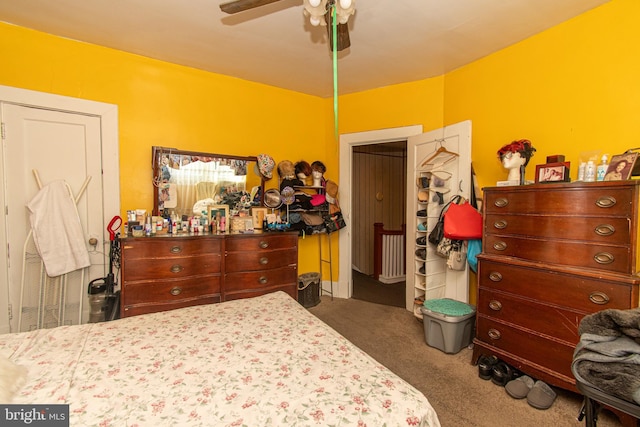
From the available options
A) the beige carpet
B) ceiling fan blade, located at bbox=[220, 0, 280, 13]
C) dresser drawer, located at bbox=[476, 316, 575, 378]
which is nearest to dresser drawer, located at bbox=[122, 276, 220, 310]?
the beige carpet

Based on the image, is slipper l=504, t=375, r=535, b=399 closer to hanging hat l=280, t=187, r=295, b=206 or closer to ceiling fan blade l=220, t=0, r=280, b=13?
hanging hat l=280, t=187, r=295, b=206

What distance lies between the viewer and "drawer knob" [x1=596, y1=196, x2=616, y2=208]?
5.22 ft

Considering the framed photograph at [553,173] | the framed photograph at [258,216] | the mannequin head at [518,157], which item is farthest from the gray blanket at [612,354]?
the framed photograph at [258,216]

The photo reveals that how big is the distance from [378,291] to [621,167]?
3.08 m

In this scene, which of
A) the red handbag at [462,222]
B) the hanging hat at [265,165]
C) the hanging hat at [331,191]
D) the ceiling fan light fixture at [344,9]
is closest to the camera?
the ceiling fan light fixture at [344,9]

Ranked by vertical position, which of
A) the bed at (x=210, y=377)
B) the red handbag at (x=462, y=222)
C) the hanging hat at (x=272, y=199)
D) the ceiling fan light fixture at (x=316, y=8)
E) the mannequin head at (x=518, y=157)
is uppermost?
the ceiling fan light fixture at (x=316, y=8)

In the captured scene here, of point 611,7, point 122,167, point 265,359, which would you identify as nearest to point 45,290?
point 122,167

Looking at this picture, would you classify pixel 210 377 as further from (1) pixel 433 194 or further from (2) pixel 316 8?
(1) pixel 433 194

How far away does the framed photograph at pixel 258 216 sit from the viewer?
310cm

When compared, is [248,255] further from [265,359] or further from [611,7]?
[611,7]

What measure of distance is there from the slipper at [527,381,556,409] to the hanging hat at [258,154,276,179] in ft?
9.56

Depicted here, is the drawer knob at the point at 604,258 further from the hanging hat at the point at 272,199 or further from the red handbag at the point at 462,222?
the hanging hat at the point at 272,199

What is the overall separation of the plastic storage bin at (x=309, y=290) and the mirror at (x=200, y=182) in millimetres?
1090

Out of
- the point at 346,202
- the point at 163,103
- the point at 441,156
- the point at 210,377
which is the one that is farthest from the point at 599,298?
the point at 163,103
